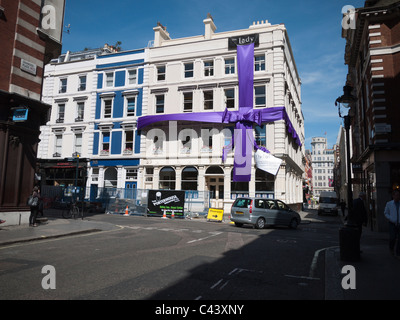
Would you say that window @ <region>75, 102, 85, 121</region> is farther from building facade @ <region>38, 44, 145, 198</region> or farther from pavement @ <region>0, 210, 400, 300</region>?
pavement @ <region>0, 210, 400, 300</region>

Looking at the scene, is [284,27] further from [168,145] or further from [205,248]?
[205,248]

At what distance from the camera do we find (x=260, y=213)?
17.6 m

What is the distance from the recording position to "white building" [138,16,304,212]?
28.6 m

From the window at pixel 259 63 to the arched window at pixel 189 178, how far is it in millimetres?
11684

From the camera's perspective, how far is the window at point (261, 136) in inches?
1135

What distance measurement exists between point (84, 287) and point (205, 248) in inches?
204

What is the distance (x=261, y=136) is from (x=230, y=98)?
4987 millimetres

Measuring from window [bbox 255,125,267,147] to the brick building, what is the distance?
61.7ft

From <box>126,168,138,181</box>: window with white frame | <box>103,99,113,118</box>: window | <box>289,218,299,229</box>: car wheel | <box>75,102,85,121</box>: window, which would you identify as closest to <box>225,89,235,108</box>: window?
<box>126,168,138,181</box>: window with white frame

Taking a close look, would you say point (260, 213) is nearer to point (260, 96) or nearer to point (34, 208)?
point (34, 208)

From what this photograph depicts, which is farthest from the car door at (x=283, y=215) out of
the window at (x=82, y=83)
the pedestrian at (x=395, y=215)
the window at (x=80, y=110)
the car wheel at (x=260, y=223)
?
the window at (x=82, y=83)

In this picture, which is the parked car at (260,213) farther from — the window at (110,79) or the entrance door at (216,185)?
the window at (110,79)

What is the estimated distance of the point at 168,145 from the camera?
1248 inches
